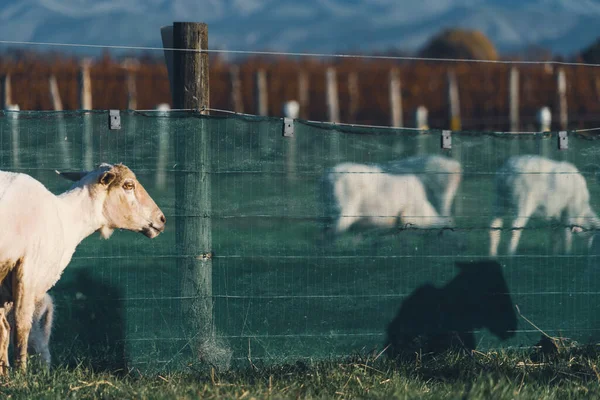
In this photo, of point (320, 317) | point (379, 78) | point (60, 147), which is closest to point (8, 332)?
point (60, 147)

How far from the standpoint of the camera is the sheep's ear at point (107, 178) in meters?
6.67

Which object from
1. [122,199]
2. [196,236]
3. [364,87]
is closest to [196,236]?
[196,236]

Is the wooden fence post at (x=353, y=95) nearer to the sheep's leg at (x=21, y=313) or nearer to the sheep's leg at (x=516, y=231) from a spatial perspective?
the sheep's leg at (x=516, y=231)

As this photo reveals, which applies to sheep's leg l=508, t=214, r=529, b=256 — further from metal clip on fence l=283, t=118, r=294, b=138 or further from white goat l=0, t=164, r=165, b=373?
white goat l=0, t=164, r=165, b=373

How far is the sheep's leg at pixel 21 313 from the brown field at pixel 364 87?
18380 mm

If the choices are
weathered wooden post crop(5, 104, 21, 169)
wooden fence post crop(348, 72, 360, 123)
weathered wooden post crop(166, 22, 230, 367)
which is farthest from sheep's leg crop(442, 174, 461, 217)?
wooden fence post crop(348, 72, 360, 123)

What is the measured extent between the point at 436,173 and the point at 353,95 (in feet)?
70.3

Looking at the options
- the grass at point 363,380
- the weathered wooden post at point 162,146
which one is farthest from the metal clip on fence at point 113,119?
the grass at point 363,380

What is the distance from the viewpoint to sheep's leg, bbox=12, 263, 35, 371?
21.0 ft

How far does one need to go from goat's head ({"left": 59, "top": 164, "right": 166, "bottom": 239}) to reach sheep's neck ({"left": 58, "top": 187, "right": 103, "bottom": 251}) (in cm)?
4

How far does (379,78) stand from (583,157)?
22436 mm

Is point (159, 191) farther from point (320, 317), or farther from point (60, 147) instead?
point (320, 317)

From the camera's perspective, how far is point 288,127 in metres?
7.09

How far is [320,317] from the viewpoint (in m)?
7.12
